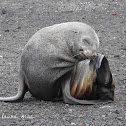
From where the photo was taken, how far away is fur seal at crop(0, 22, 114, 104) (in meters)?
5.61

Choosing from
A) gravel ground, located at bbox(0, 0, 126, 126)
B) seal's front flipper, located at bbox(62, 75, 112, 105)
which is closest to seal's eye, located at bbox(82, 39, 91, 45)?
seal's front flipper, located at bbox(62, 75, 112, 105)

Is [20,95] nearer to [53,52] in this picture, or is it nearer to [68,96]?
[68,96]

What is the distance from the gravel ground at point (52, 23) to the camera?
5172 mm

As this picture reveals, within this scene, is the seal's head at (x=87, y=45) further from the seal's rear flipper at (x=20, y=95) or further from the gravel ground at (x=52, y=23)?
the seal's rear flipper at (x=20, y=95)

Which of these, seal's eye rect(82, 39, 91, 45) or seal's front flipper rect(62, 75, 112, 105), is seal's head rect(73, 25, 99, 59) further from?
seal's front flipper rect(62, 75, 112, 105)

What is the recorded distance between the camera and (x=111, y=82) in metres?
5.98

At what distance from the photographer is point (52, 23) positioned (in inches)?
460

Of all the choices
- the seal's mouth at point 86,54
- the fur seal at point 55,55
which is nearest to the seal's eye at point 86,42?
the fur seal at point 55,55

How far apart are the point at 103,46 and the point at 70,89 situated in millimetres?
4064

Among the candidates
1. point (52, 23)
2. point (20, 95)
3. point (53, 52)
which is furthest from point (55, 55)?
point (52, 23)

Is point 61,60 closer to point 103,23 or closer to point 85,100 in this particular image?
point 85,100

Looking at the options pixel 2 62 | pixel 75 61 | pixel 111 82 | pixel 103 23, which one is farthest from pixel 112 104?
pixel 103 23

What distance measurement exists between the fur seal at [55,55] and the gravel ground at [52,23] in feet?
0.95

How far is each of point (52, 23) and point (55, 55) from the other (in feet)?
20.2
